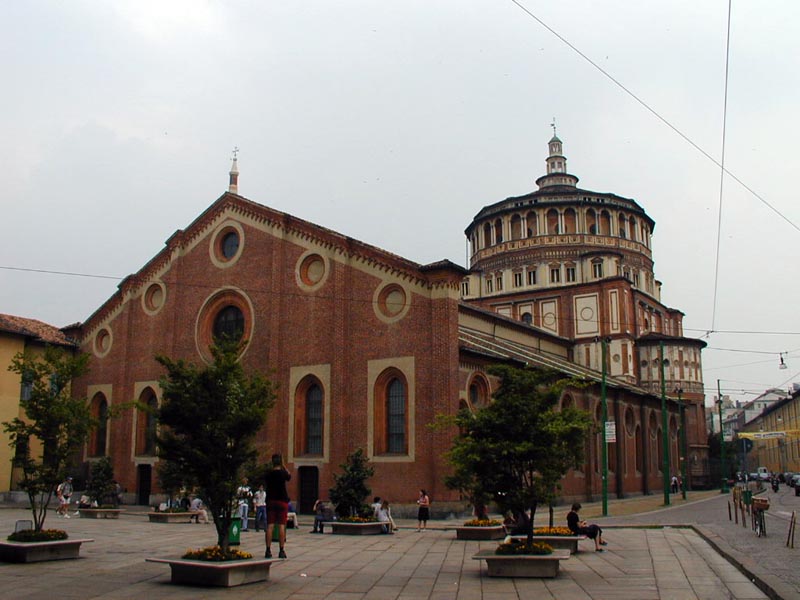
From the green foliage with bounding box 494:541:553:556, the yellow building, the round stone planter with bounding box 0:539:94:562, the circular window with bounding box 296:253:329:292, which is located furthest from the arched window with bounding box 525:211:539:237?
the round stone planter with bounding box 0:539:94:562

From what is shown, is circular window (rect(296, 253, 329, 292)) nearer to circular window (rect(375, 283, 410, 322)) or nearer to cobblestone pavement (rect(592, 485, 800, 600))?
circular window (rect(375, 283, 410, 322))

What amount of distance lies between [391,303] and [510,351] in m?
10.6

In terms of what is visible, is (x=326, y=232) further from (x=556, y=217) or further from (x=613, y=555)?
(x=556, y=217)

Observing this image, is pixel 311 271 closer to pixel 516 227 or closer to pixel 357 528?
pixel 357 528

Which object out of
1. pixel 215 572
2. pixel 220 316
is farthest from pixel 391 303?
pixel 215 572

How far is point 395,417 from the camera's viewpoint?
101 feet

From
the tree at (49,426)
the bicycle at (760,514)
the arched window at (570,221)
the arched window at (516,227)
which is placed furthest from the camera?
the arched window at (516,227)

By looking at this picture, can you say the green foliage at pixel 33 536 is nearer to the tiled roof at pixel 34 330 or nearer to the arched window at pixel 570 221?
the tiled roof at pixel 34 330

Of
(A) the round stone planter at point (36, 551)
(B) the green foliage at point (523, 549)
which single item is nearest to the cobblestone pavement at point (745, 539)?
(B) the green foliage at point (523, 549)

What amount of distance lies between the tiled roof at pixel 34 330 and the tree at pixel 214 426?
94.8ft

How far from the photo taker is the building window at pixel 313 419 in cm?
3294

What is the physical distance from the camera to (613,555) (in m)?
16.9

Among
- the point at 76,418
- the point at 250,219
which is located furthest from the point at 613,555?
the point at 250,219

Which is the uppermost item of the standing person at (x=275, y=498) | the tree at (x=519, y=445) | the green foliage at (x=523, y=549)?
the tree at (x=519, y=445)
